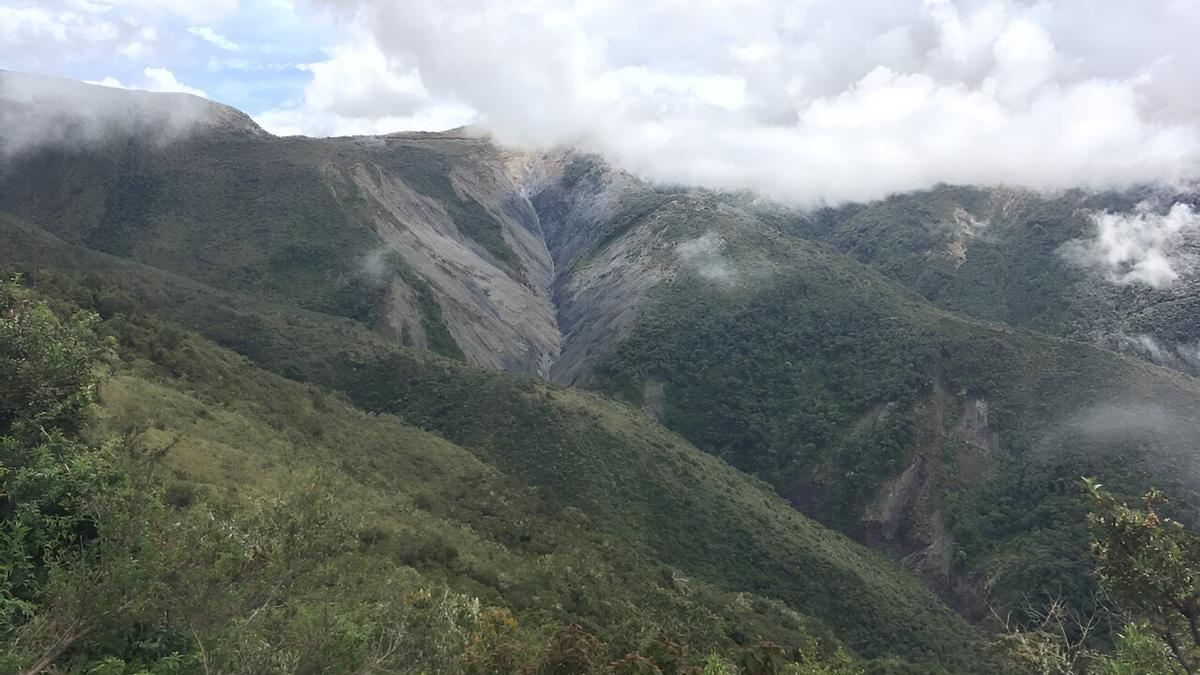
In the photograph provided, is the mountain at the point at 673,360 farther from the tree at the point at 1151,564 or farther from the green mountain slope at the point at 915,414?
the tree at the point at 1151,564

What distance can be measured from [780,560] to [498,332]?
75.6 m

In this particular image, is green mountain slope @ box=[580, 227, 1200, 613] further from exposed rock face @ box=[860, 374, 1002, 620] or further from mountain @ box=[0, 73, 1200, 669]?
mountain @ box=[0, 73, 1200, 669]

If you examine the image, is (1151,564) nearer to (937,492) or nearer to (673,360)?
(937,492)

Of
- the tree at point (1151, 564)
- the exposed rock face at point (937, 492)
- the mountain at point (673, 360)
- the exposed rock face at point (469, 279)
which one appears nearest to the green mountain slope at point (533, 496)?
the mountain at point (673, 360)

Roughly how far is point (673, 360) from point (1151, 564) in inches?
4277

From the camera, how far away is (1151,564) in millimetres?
16000

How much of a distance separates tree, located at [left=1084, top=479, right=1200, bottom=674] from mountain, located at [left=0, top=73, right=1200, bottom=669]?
22.5 meters

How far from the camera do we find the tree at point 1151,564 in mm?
15797

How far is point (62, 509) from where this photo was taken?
17.6 m

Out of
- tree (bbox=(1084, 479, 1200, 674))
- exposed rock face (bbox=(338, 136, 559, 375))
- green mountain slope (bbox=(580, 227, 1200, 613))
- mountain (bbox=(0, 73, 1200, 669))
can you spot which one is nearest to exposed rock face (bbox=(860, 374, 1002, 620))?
green mountain slope (bbox=(580, 227, 1200, 613))

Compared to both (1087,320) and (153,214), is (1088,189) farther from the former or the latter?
(153,214)

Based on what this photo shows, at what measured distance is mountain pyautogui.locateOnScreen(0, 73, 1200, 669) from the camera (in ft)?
233

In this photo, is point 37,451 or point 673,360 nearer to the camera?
point 37,451

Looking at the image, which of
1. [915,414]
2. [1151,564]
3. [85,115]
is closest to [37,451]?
[1151,564]
